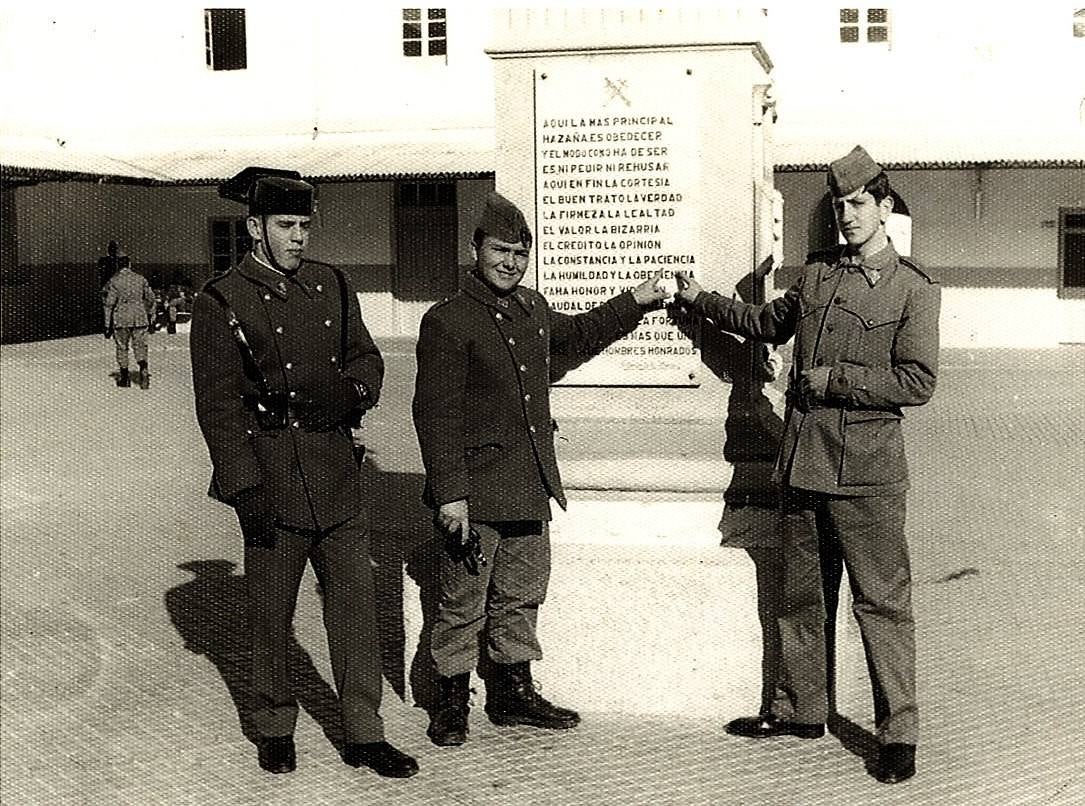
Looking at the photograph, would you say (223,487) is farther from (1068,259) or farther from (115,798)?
(1068,259)

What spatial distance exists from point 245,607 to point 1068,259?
21.0 metres

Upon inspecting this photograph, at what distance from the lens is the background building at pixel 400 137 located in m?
23.7

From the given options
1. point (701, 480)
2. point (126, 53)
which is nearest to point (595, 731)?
point (701, 480)

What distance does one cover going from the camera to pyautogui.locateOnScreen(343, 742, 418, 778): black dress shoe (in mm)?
4691

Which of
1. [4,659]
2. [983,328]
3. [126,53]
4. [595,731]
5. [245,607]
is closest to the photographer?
[595,731]

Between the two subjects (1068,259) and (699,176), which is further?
(1068,259)

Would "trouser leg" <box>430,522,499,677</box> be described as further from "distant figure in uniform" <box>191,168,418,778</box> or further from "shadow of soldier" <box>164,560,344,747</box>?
"shadow of soldier" <box>164,560,344,747</box>

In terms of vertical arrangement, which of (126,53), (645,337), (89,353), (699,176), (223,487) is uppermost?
(126,53)

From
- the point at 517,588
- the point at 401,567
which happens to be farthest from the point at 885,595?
the point at 401,567

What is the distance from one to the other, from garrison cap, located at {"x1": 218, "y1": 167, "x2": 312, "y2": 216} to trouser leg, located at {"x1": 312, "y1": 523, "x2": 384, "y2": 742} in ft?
3.57

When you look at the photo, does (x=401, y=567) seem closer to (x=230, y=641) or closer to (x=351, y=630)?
(x=230, y=641)

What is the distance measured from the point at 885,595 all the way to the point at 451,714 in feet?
5.19

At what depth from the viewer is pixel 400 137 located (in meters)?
26.4

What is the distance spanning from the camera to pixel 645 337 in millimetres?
5477
